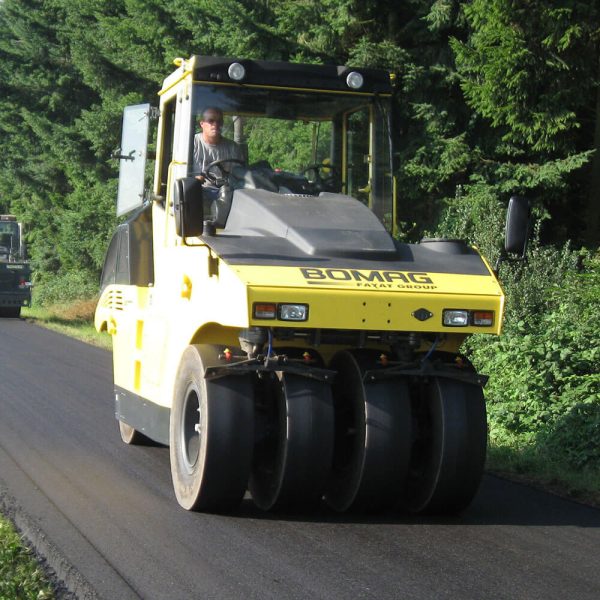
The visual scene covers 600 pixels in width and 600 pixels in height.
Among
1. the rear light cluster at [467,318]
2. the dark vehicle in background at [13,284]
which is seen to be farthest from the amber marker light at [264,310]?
the dark vehicle in background at [13,284]

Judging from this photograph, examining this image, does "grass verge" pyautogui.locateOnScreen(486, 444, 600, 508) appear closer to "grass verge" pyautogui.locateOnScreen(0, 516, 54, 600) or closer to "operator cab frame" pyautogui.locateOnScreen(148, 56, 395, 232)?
"operator cab frame" pyautogui.locateOnScreen(148, 56, 395, 232)

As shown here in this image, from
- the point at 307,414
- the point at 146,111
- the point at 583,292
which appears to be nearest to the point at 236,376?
the point at 307,414

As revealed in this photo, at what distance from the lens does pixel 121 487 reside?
8289 mm

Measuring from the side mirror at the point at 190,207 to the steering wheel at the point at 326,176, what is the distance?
1741mm

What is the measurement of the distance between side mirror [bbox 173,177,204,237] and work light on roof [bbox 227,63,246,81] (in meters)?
1.57

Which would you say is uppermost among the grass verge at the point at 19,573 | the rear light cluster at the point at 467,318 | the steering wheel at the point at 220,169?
the steering wheel at the point at 220,169


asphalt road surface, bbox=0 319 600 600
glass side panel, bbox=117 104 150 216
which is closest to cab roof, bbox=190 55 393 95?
glass side panel, bbox=117 104 150 216

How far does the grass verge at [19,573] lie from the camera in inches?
227

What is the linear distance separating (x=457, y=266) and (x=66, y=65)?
33464mm

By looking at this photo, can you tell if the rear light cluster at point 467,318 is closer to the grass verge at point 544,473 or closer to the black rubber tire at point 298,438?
the black rubber tire at point 298,438

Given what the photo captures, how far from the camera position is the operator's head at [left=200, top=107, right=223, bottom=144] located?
8539 mm

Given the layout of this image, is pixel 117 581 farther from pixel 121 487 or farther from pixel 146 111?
pixel 146 111

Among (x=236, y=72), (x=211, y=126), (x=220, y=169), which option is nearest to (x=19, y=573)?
(x=220, y=169)

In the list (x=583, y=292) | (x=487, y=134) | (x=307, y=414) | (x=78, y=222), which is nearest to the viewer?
(x=307, y=414)
